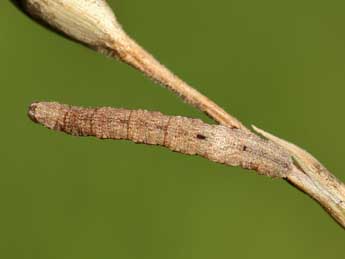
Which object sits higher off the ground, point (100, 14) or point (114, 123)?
point (100, 14)

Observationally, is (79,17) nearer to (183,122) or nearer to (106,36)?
(106,36)

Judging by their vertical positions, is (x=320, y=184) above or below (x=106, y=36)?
below

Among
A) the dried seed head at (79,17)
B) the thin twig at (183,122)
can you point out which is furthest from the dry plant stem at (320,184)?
the dried seed head at (79,17)

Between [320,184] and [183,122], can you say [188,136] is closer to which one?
[183,122]

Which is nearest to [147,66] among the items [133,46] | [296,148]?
[133,46]

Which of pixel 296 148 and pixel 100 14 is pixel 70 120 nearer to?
pixel 100 14

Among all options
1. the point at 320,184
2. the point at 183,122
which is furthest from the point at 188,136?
the point at 320,184
